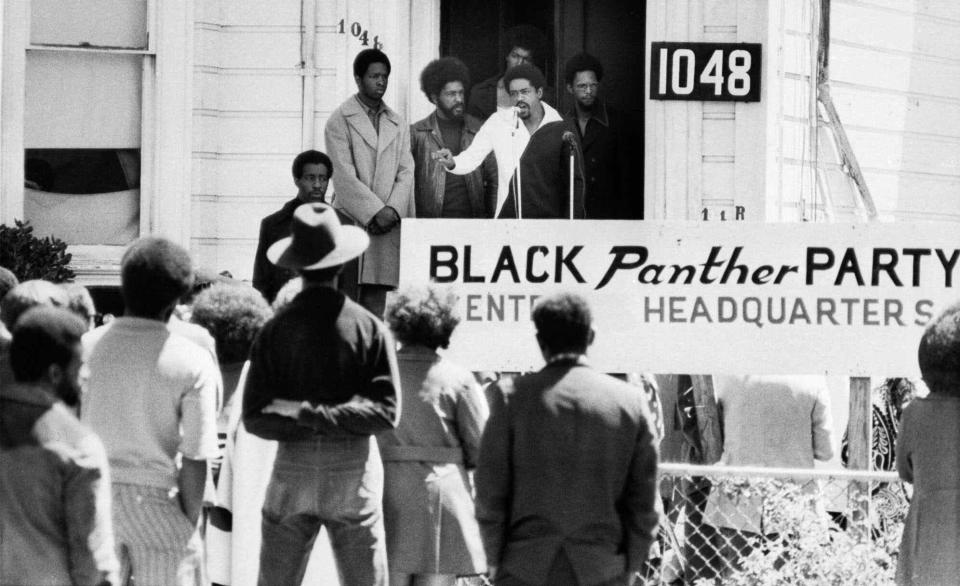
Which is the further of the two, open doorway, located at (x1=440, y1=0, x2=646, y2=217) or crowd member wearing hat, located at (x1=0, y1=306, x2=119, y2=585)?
open doorway, located at (x1=440, y1=0, x2=646, y2=217)

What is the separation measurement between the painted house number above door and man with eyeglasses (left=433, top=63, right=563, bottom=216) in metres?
0.76

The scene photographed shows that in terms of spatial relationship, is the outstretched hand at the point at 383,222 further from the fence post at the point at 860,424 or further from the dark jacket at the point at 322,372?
the dark jacket at the point at 322,372

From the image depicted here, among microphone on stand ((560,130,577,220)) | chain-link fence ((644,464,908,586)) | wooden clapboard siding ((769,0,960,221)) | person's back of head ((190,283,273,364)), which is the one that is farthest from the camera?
wooden clapboard siding ((769,0,960,221))

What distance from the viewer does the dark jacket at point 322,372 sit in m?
6.13

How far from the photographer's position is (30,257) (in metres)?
10.6

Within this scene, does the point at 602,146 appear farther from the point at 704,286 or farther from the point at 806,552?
the point at 806,552

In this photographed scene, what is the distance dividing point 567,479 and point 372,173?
16.3ft

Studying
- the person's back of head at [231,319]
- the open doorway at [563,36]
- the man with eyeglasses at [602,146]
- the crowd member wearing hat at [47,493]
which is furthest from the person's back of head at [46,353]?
the open doorway at [563,36]

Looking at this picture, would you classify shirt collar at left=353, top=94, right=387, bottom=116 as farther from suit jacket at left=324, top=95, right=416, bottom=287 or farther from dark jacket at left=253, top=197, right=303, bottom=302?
dark jacket at left=253, top=197, right=303, bottom=302

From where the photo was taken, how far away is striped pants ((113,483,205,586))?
20.3 feet

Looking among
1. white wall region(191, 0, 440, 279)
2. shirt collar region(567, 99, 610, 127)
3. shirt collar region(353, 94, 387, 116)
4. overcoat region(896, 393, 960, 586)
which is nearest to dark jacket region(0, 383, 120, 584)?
overcoat region(896, 393, 960, 586)

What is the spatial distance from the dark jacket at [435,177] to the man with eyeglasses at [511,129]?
10 cm

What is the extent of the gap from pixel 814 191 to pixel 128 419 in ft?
21.4

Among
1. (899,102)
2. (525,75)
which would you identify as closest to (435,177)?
(525,75)
